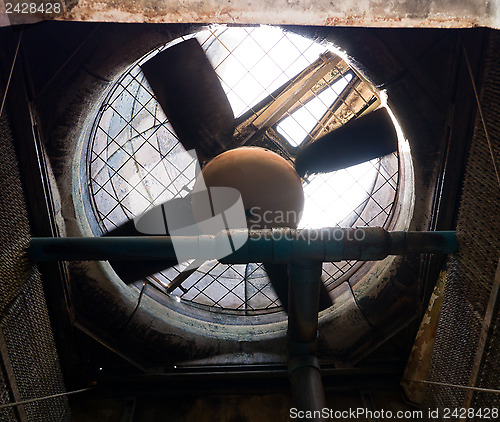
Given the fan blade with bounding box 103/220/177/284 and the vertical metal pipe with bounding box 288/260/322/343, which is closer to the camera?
the vertical metal pipe with bounding box 288/260/322/343

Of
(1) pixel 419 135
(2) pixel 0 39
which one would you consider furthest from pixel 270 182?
(2) pixel 0 39

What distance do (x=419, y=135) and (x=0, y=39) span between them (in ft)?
9.50

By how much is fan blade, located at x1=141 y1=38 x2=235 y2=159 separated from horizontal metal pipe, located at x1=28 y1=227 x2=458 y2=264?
42.2 inches

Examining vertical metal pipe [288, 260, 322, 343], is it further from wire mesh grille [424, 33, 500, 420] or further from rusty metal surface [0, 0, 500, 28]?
rusty metal surface [0, 0, 500, 28]

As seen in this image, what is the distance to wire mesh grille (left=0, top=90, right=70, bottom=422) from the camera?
7.94 feet

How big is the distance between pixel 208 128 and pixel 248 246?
1.21 metres

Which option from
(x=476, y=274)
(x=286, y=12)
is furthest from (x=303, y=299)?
(x=286, y=12)

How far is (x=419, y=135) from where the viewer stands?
2.96 m

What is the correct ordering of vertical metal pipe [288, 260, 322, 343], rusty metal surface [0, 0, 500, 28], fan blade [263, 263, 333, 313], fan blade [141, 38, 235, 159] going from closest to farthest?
rusty metal surface [0, 0, 500, 28] → vertical metal pipe [288, 260, 322, 343] → fan blade [141, 38, 235, 159] → fan blade [263, 263, 333, 313]

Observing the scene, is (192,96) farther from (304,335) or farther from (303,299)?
(304,335)

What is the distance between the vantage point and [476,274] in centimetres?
262

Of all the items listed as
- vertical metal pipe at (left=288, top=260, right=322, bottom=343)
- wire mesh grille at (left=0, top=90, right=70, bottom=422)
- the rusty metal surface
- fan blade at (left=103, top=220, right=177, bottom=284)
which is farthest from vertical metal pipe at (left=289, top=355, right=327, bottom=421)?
the rusty metal surface

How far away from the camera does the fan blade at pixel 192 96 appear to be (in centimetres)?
290

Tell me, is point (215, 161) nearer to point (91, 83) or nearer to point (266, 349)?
point (91, 83)
